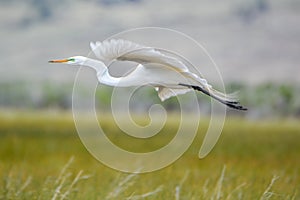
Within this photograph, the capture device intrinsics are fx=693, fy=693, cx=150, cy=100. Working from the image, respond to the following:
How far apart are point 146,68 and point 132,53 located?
1.36ft

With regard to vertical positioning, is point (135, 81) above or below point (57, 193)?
above

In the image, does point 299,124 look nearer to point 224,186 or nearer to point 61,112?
point 61,112

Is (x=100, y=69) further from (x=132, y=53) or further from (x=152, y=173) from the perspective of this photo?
(x=152, y=173)

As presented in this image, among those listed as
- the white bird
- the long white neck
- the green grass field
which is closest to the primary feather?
the white bird

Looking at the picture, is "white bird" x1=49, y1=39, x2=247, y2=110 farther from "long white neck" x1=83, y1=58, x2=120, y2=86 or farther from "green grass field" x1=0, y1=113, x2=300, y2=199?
"green grass field" x1=0, y1=113, x2=300, y2=199

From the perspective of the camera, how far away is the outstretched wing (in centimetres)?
504

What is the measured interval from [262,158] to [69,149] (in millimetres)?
5025

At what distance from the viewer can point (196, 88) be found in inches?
221

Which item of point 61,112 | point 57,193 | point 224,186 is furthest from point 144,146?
point 61,112

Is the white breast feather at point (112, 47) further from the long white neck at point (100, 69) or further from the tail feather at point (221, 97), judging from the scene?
the tail feather at point (221, 97)

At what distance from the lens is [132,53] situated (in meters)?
5.21

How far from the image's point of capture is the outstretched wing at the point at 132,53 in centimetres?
504

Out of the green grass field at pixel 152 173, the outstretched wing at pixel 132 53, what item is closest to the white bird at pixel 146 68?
the outstretched wing at pixel 132 53

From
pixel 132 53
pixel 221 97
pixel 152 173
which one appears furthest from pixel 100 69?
pixel 152 173
